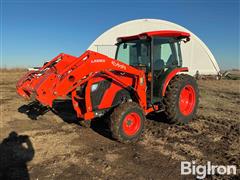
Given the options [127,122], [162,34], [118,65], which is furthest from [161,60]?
[127,122]

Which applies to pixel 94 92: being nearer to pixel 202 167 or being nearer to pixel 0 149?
pixel 0 149

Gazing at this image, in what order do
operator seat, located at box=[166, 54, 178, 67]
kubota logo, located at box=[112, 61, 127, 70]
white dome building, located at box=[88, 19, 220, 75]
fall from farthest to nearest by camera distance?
white dome building, located at box=[88, 19, 220, 75] < operator seat, located at box=[166, 54, 178, 67] < kubota logo, located at box=[112, 61, 127, 70]

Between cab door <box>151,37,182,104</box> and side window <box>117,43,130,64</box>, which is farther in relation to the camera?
side window <box>117,43,130,64</box>

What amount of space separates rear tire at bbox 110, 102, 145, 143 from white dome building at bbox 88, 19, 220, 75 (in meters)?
14.7

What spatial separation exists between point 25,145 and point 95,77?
197 centimetres

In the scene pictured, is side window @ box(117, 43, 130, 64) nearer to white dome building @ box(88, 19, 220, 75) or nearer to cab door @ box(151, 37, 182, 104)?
cab door @ box(151, 37, 182, 104)

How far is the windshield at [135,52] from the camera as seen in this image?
18.6 feet

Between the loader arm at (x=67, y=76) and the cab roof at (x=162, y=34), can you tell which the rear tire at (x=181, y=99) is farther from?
the cab roof at (x=162, y=34)

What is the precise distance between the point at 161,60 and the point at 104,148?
2583mm

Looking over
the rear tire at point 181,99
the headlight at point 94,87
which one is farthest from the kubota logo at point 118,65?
the rear tire at point 181,99

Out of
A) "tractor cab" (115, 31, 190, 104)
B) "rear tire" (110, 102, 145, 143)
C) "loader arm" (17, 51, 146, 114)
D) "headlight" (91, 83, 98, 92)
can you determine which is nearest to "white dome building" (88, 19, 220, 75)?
"tractor cab" (115, 31, 190, 104)

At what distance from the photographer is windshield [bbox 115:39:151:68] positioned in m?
5.67

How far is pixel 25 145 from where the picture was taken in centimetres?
481

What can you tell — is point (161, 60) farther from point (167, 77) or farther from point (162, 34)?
point (162, 34)
